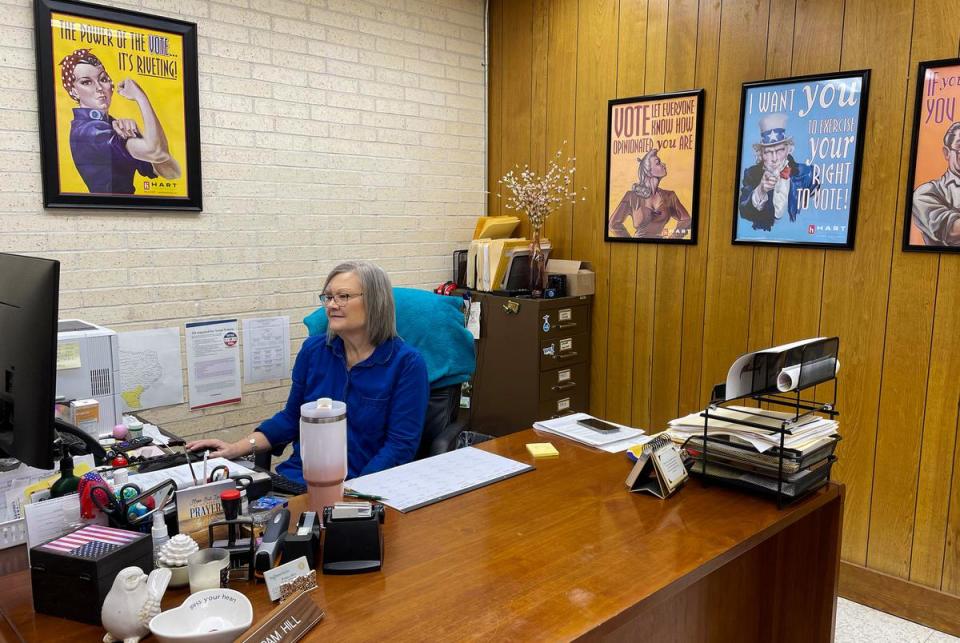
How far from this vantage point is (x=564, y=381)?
3900mm

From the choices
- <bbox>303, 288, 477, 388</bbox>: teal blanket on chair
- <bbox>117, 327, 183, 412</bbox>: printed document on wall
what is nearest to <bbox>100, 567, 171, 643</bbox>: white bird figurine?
<bbox>303, 288, 477, 388</bbox>: teal blanket on chair

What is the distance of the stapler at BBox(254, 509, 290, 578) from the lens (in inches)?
52.3

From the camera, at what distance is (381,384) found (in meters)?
2.40

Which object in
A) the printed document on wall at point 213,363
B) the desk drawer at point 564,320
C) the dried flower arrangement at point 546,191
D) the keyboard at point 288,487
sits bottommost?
the keyboard at point 288,487

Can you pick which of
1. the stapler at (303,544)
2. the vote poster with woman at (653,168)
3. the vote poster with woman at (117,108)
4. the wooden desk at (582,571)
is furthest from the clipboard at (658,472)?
the vote poster with woman at (117,108)

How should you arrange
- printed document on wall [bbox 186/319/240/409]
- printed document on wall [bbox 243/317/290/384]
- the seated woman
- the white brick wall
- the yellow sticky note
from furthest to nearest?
printed document on wall [bbox 243/317/290/384] → printed document on wall [bbox 186/319/240/409] → the white brick wall → the seated woman → the yellow sticky note

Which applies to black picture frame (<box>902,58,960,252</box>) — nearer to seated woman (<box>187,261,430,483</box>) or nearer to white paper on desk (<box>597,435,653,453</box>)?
white paper on desk (<box>597,435,653,453</box>)

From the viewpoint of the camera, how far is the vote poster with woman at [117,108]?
2910 millimetres

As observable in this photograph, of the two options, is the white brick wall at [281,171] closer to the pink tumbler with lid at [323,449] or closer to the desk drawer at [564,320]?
the desk drawer at [564,320]

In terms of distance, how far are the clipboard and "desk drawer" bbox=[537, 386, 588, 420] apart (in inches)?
78.5

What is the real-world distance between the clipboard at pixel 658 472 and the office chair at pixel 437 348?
872mm

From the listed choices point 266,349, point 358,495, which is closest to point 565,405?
point 266,349

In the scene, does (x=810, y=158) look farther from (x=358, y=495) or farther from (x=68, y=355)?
(x=68, y=355)

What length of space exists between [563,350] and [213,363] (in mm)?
1756
